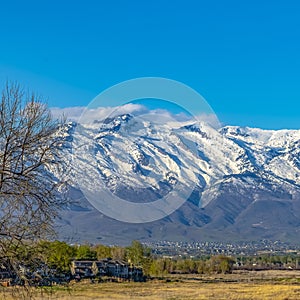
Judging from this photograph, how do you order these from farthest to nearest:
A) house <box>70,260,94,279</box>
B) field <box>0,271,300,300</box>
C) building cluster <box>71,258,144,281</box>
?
building cluster <box>71,258,144,281</box>, house <box>70,260,94,279</box>, field <box>0,271,300,300</box>

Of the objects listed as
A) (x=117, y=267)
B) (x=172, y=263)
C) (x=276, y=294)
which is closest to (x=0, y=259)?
(x=276, y=294)

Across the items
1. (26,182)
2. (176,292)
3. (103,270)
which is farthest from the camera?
(103,270)

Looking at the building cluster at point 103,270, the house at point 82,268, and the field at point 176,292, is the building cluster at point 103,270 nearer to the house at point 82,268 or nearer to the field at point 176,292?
the house at point 82,268

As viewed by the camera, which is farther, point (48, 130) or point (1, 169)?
point (48, 130)

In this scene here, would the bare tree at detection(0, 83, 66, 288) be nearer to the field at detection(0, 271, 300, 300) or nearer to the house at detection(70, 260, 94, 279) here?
the field at detection(0, 271, 300, 300)

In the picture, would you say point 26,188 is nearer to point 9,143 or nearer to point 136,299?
point 9,143

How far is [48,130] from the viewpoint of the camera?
48.7ft

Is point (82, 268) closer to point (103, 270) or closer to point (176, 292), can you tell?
point (103, 270)

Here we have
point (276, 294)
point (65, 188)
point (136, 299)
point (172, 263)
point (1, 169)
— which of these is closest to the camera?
point (1, 169)

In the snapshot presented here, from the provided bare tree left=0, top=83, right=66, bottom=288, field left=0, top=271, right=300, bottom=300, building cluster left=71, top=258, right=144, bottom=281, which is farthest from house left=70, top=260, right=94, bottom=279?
bare tree left=0, top=83, right=66, bottom=288

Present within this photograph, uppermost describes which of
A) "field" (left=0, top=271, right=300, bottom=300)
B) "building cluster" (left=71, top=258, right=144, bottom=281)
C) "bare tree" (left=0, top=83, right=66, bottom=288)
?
"bare tree" (left=0, top=83, right=66, bottom=288)

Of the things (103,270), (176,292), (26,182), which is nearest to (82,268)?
(103,270)

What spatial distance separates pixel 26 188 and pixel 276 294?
131 feet

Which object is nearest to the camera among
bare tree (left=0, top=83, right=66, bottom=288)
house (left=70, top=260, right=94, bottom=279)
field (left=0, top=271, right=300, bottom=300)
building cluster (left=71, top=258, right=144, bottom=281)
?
bare tree (left=0, top=83, right=66, bottom=288)
